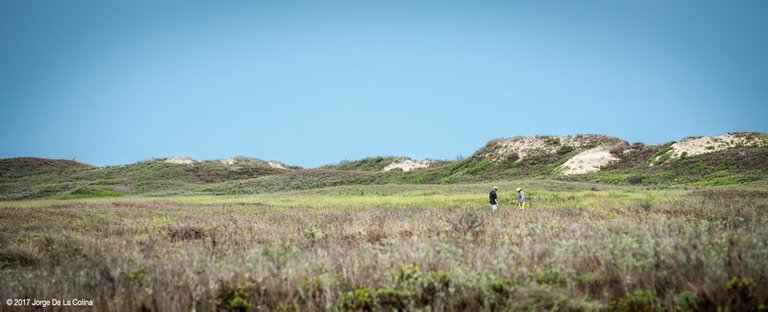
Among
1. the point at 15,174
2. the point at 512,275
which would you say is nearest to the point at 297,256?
the point at 512,275

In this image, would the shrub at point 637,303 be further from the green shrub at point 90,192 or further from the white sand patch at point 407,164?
the white sand patch at point 407,164

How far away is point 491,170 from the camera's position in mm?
74188

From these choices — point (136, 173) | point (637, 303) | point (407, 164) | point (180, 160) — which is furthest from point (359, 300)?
point (180, 160)

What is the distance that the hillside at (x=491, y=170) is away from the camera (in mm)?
50000

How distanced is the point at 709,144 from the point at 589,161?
1537cm

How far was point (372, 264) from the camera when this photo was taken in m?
6.76

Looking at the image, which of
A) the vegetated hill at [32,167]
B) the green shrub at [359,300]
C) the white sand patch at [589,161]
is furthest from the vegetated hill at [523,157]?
the vegetated hill at [32,167]

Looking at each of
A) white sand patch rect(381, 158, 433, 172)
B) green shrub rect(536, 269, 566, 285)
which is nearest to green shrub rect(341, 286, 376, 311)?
green shrub rect(536, 269, 566, 285)

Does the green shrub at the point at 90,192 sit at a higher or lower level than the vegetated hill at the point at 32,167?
lower

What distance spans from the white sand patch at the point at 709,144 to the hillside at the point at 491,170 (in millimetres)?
107

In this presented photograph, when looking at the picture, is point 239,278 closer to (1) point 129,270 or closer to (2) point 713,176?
(1) point 129,270

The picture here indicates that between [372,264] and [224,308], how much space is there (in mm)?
2283

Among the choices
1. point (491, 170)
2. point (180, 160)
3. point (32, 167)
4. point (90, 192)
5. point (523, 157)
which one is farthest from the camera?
point (180, 160)

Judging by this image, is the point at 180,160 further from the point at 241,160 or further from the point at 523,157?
the point at 523,157
